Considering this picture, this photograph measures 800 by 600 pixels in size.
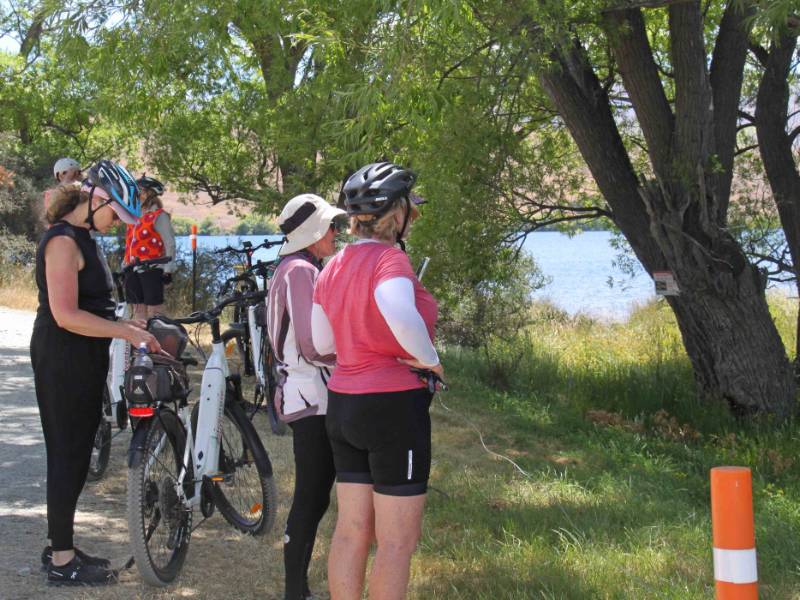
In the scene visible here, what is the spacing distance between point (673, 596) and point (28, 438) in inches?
232

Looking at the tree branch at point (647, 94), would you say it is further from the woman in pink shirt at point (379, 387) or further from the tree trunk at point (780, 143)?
the woman in pink shirt at point (379, 387)

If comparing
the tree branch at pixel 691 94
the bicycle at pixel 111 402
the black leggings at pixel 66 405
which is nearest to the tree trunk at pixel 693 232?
the tree branch at pixel 691 94

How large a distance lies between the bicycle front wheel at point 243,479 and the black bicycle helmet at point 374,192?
2115 mm

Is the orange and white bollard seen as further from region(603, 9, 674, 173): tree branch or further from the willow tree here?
region(603, 9, 674, 173): tree branch

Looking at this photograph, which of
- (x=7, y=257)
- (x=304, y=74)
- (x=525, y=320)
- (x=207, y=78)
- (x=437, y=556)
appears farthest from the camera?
(x=7, y=257)

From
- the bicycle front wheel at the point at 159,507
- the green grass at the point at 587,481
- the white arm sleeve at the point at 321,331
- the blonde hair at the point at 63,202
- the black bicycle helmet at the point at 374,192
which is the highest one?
the blonde hair at the point at 63,202

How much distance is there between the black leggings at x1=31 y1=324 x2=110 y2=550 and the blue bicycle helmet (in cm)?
59

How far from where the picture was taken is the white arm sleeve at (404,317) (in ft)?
12.0

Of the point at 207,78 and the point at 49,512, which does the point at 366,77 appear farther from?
the point at 207,78

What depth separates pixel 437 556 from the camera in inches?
223

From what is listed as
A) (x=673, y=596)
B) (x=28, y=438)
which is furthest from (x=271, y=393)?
(x=673, y=596)

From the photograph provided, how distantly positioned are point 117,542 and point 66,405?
50.3 inches

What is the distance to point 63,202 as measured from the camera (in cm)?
507

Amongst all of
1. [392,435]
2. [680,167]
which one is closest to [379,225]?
[392,435]
